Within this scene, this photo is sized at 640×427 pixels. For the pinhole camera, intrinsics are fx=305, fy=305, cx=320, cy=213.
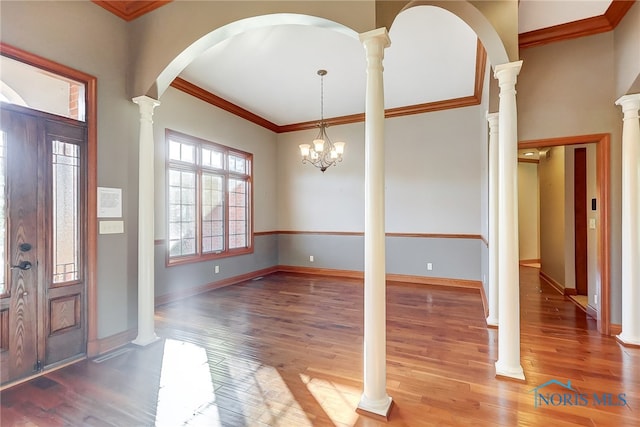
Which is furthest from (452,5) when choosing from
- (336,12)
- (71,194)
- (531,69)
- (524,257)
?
(524,257)

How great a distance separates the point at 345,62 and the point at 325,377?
11.6 ft

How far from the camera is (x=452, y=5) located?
2320mm

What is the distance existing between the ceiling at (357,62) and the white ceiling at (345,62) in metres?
0.01

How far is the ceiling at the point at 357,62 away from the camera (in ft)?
9.83

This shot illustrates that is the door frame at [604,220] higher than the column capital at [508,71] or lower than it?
lower

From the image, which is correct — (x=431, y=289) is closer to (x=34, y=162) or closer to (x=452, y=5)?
(x=452, y=5)

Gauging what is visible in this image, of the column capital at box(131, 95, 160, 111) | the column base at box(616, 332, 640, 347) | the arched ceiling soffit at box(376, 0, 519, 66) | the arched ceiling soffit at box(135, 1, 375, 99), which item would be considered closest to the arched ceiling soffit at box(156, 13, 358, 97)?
the arched ceiling soffit at box(135, 1, 375, 99)

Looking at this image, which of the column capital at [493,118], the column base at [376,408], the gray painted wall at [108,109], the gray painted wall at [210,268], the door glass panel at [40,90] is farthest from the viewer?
the gray painted wall at [210,268]

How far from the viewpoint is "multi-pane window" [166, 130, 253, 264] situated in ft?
15.2

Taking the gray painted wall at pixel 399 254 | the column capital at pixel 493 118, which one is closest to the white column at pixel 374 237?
the column capital at pixel 493 118

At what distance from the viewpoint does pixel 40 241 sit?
247cm

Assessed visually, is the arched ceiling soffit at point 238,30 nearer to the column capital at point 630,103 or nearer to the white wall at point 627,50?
the white wall at point 627,50

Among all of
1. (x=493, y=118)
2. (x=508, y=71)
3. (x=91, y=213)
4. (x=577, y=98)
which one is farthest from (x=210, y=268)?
(x=577, y=98)

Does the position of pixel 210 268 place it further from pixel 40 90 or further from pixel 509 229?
pixel 509 229
